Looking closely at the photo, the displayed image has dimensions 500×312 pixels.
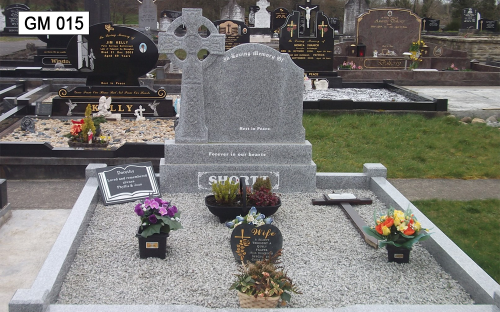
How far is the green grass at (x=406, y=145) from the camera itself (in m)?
9.53

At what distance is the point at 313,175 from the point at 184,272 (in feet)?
9.51

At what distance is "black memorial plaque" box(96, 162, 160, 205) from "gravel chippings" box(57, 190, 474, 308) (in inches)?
15.2

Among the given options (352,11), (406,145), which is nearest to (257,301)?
(406,145)

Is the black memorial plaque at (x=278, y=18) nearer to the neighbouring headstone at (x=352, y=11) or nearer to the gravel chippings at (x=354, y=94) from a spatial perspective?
the neighbouring headstone at (x=352, y=11)

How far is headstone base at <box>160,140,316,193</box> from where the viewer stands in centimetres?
736

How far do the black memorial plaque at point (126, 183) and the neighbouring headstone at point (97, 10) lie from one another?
16222 millimetres

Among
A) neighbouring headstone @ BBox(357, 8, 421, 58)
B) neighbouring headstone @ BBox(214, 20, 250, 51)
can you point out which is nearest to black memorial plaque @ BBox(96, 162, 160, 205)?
neighbouring headstone @ BBox(214, 20, 250, 51)

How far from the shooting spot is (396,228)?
17.6ft

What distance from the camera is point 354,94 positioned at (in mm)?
16359

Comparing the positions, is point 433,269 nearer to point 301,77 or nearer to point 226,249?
point 226,249

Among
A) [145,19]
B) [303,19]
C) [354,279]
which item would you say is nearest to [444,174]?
[354,279]

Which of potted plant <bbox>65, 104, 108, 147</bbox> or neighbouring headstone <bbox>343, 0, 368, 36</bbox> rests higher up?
neighbouring headstone <bbox>343, 0, 368, 36</bbox>

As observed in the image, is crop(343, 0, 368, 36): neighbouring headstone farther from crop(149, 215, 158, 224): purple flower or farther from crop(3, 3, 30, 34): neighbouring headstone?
crop(149, 215, 158, 224): purple flower

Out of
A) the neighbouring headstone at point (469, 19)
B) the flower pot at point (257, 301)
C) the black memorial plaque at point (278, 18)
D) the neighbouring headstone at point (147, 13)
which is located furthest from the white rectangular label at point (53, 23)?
the neighbouring headstone at point (469, 19)
